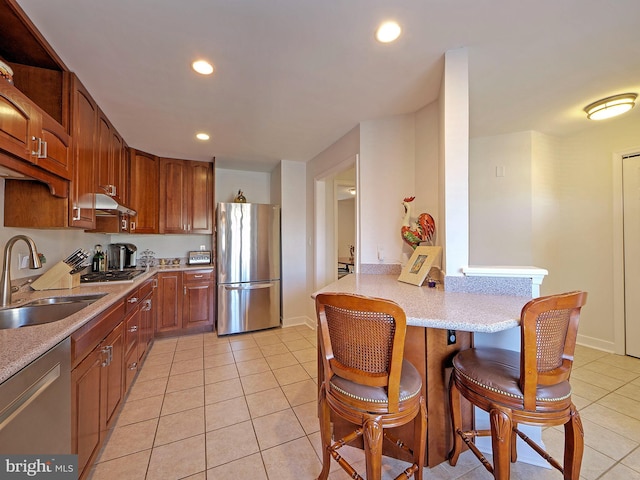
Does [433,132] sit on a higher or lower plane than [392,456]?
higher

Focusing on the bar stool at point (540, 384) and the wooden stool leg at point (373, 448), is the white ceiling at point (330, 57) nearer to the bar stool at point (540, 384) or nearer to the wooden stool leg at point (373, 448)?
the bar stool at point (540, 384)

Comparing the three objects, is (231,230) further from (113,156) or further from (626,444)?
(626,444)

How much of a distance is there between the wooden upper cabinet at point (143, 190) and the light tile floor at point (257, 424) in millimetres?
1673

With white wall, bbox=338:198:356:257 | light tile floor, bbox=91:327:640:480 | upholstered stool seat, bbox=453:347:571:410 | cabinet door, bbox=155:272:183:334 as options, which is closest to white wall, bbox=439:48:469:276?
upholstered stool seat, bbox=453:347:571:410

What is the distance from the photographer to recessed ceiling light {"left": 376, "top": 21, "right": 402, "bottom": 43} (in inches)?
55.7

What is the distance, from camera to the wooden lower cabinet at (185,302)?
332 cm

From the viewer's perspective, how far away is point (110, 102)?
2176mm

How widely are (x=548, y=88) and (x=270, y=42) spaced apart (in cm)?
213

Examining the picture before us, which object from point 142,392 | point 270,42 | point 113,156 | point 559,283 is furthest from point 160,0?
point 559,283

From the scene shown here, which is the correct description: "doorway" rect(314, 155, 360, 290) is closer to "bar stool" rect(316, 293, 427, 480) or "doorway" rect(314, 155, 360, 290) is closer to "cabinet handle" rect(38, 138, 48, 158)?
"bar stool" rect(316, 293, 427, 480)

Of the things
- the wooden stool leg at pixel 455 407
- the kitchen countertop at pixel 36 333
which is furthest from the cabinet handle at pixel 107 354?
the wooden stool leg at pixel 455 407

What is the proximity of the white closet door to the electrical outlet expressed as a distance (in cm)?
520

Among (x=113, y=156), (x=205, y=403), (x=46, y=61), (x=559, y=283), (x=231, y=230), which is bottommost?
(x=205, y=403)

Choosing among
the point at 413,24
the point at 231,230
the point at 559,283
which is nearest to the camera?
the point at 413,24
